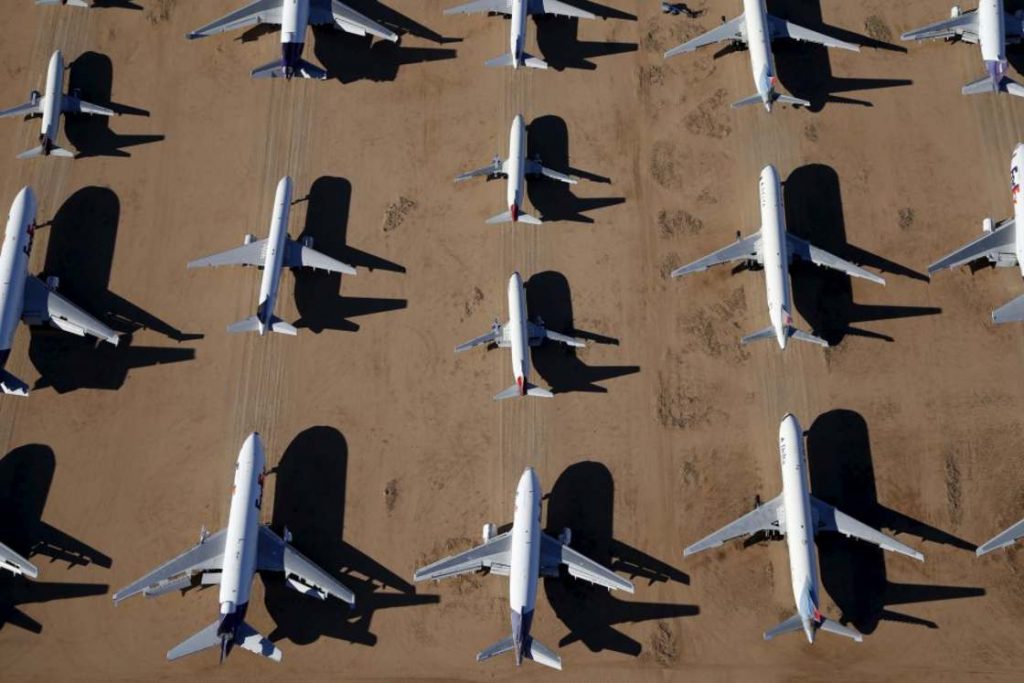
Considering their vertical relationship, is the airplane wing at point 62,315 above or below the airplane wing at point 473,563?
above

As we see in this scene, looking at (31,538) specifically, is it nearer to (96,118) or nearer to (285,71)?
(96,118)

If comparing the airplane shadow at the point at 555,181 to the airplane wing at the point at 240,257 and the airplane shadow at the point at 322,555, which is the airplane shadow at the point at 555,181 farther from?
the airplane shadow at the point at 322,555

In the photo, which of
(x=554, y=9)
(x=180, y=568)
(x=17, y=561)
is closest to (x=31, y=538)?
(x=17, y=561)

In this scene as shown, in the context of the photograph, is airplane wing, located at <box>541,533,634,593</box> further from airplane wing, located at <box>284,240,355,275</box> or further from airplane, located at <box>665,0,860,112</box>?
airplane, located at <box>665,0,860,112</box>

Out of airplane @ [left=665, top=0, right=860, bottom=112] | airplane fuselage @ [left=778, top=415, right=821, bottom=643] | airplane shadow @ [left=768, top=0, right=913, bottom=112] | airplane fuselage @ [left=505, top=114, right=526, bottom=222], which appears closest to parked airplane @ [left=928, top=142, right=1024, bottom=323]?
airplane shadow @ [left=768, top=0, right=913, bottom=112]

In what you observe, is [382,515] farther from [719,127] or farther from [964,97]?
[964,97]

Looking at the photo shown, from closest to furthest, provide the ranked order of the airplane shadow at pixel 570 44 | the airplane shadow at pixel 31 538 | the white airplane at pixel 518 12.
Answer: the airplane shadow at pixel 31 538 → the white airplane at pixel 518 12 → the airplane shadow at pixel 570 44

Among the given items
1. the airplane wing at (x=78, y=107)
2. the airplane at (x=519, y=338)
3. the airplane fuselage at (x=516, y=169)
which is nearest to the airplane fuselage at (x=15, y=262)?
the airplane wing at (x=78, y=107)
